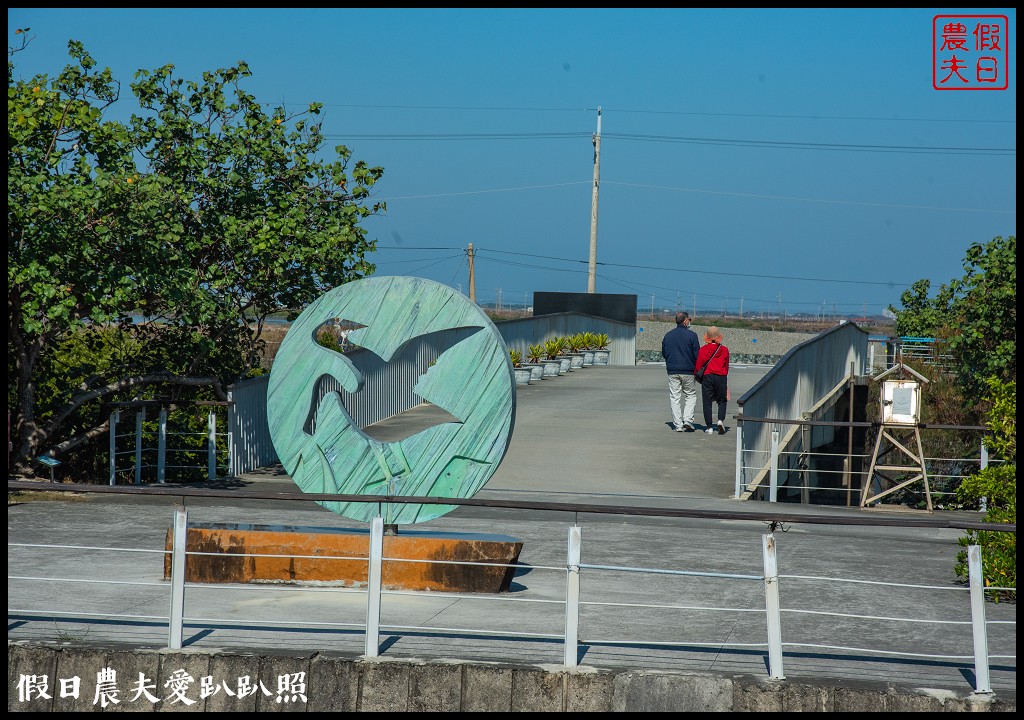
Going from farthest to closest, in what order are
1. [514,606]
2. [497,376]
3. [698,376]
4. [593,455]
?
1. [698,376]
2. [593,455]
3. [497,376]
4. [514,606]

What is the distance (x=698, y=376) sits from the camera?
1923 cm

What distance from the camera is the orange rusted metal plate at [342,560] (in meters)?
9.30

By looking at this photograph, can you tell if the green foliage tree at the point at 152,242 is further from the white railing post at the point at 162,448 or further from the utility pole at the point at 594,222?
the utility pole at the point at 594,222

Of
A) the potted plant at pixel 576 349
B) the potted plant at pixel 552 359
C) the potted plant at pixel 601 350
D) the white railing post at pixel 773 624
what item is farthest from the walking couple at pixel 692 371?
the potted plant at pixel 601 350

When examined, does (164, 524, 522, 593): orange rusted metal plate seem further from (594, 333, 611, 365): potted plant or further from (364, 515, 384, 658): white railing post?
(594, 333, 611, 365): potted plant

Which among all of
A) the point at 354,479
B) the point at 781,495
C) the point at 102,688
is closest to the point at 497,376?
the point at 354,479

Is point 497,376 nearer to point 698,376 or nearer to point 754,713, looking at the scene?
point 754,713

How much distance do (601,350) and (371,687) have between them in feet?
89.9

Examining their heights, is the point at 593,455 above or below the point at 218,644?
above

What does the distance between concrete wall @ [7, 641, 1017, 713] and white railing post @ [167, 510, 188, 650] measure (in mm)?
131

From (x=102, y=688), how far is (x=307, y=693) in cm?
124

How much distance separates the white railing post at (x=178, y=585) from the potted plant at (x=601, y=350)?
2640cm

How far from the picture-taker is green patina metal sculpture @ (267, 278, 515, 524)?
9.67 meters

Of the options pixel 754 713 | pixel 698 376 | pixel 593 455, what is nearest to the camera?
pixel 754 713
